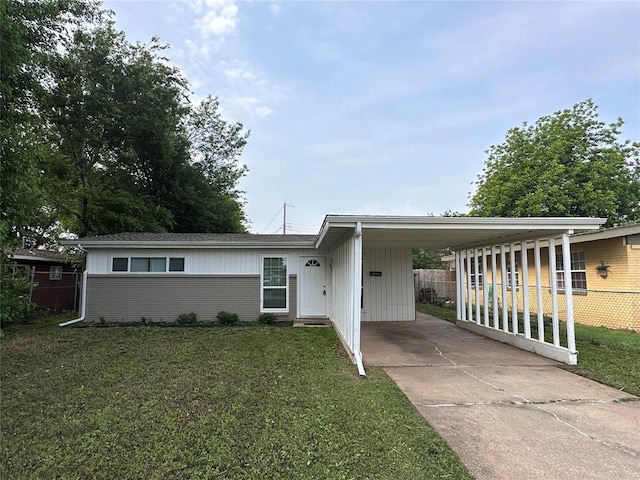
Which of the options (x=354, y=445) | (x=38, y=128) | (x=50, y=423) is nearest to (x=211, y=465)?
(x=354, y=445)

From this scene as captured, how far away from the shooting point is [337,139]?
581 inches

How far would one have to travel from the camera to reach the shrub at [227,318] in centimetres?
988

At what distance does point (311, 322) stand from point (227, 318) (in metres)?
2.39

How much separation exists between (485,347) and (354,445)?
5379 mm

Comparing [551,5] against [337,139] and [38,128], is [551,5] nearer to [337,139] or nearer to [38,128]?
[337,139]

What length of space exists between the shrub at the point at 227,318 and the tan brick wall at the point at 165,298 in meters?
0.14

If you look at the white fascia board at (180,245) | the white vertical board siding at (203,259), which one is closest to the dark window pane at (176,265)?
the white vertical board siding at (203,259)

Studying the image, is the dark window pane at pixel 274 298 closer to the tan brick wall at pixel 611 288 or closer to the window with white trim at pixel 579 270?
the tan brick wall at pixel 611 288

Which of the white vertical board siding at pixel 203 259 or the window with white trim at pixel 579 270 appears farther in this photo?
the window with white trim at pixel 579 270

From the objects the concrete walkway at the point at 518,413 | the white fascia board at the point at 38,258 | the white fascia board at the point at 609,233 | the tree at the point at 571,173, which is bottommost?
the concrete walkway at the point at 518,413

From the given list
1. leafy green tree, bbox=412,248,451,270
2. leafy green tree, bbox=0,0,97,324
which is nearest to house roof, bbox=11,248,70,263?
leafy green tree, bbox=0,0,97,324

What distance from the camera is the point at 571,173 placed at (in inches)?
670

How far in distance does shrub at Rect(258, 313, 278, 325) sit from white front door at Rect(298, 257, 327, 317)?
87cm

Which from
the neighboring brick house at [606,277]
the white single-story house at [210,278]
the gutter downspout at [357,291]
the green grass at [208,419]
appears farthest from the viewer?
the white single-story house at [210,278]
